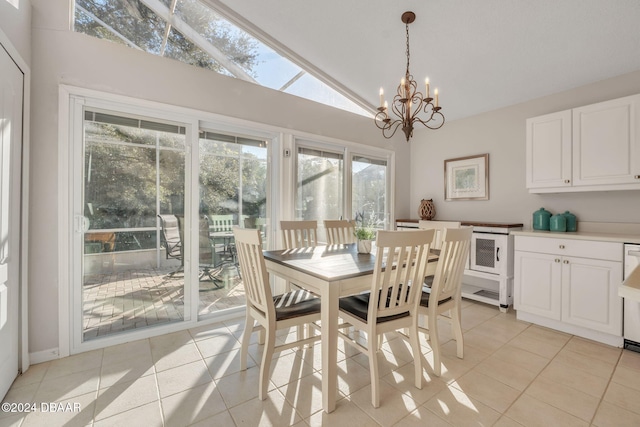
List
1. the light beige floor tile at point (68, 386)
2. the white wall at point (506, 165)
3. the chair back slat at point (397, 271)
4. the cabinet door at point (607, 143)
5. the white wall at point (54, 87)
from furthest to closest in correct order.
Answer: the white wall at point (506, 165)
the cabinet door at point (607, 143)
the white wall at point (54, 87)
the light beige floor tile at point (68, 386)
the chair back slat at point (397, 271)

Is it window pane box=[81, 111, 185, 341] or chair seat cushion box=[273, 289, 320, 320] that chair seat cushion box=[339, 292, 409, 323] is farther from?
window pane box=[81, 111, 185, 341]

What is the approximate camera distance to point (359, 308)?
190cm

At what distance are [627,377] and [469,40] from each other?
2944 mm

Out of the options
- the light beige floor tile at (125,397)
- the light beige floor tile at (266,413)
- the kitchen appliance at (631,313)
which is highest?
the kitchen appliance at (631,313)

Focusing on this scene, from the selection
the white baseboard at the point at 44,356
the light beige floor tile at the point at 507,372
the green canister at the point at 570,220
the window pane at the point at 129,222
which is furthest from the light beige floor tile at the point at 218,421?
the green canister at the point at 570,220

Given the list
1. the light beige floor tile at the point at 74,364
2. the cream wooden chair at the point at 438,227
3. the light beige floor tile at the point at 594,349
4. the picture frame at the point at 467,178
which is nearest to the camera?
the light beige floor tile at the point at 74,364

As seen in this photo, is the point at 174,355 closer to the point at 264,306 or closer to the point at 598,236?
the point at 264,306

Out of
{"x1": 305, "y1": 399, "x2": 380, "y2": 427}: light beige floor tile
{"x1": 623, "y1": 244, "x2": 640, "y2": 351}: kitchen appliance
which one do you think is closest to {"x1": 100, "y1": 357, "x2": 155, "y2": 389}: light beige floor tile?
{"x1": 305, "y1": 399, "x2": 380, "y2": 427}: light beige floor tile

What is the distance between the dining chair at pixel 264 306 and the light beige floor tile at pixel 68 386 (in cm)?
97

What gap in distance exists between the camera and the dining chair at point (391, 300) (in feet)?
5.44

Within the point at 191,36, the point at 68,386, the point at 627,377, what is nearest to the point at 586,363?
the point at 627,377

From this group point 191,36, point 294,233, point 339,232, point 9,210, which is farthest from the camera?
point 339,232

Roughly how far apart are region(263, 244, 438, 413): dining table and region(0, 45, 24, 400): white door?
1.59 metres

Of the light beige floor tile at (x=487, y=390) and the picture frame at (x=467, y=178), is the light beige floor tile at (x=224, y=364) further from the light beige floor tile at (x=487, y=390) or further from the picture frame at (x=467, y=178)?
the picture frame at (x=467, y=178)
